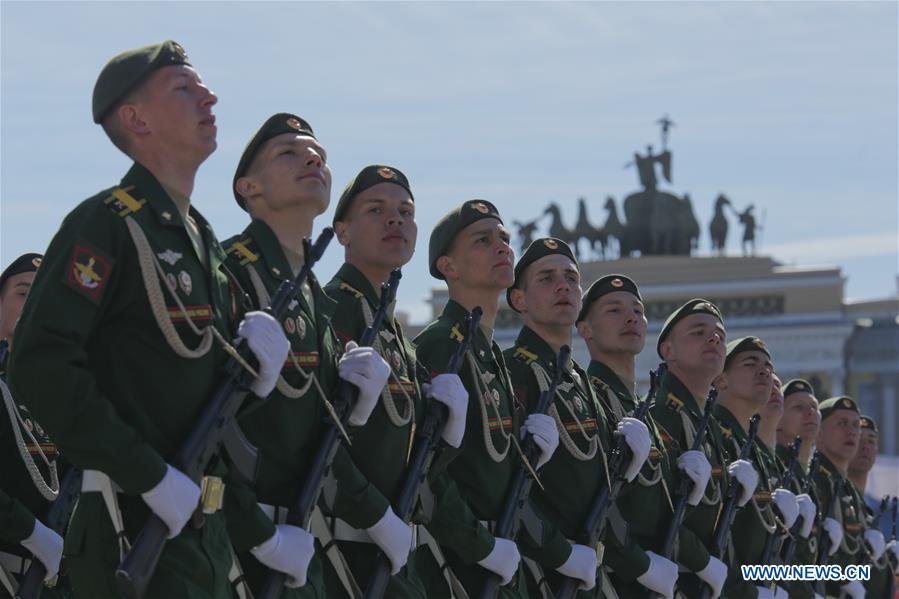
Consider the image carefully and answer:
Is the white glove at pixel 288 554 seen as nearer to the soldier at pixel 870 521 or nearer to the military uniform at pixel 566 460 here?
the military uniform at pixel 566 460

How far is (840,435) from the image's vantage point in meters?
12.4

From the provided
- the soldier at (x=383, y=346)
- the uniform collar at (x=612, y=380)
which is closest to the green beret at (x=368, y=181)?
the soldier at (x=383, y=346)

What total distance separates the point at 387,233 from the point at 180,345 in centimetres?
181

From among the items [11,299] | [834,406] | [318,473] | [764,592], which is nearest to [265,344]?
[318,473]

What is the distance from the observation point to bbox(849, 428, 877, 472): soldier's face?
526 inches

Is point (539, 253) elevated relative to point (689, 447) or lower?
elevated

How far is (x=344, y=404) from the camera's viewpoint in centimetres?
528

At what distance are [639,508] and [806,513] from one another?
290cm

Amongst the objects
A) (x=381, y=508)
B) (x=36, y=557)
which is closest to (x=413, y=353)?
(x=381, y=508)

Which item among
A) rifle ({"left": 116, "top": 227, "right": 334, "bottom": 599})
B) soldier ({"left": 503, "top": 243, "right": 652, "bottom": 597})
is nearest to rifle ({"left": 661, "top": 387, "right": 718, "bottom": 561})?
soldier ({"left": 503, "top": 243, "right": 652, "bottom": 597})

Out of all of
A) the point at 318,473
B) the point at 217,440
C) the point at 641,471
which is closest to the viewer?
the point at 217,440

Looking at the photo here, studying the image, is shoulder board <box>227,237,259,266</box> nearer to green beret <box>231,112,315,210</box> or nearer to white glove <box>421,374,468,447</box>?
green beret <box>231,112,315,210</box>

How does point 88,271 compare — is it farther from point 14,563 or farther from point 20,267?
point 20,267

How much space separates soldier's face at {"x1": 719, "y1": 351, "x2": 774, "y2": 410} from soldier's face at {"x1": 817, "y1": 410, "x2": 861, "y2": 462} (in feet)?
8.28
